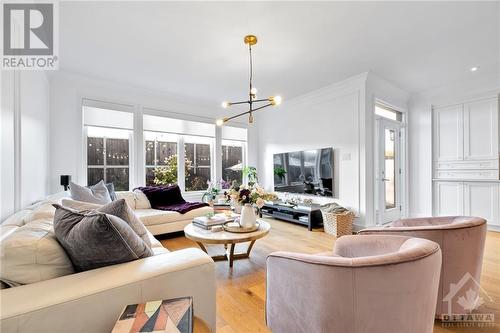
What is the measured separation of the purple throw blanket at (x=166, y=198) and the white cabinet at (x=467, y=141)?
458 centimetres

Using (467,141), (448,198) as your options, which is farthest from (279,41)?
(448,198)

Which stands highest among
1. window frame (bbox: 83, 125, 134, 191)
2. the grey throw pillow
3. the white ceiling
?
the white ceiling

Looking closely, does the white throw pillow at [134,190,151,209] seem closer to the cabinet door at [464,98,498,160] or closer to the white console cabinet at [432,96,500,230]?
the white console cabinet at [432,96,500,230]

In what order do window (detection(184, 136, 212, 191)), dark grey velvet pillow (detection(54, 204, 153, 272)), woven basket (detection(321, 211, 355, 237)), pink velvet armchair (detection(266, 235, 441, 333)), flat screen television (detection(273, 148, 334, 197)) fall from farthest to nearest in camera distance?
window (detection(184, 136, 212, 191)) < flat screen television (detection(273, 148, 334, 197)) < woven basket (detection(321, 211, 355, 237)) < dark grey velvet pillow (detection(54, 204, 153, 272)) < pink velvet armchair (detection(266, 235, 441, 333))

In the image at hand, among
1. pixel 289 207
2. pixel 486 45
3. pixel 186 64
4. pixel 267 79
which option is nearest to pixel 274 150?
pixel 289 207

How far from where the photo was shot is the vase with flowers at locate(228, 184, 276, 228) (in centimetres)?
240

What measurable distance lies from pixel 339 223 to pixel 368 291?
288cm

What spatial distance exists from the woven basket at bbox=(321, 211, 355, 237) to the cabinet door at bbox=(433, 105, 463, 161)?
228 cm

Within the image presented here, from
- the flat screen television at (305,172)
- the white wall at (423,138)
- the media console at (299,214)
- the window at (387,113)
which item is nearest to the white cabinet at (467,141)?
the white wall at (423,138)

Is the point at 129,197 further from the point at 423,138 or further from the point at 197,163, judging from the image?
the point at 423,138

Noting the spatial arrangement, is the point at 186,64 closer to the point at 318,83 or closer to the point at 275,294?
the point at 318,83

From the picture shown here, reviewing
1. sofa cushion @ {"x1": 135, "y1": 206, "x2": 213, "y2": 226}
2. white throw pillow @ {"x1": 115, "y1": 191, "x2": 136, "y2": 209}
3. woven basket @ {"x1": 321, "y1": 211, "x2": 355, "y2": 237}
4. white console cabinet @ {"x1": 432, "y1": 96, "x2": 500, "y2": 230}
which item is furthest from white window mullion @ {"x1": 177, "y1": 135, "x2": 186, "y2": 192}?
white console cabinet @ {"x1": 432, "y1": 96, "x2": 500, "y2": 230}

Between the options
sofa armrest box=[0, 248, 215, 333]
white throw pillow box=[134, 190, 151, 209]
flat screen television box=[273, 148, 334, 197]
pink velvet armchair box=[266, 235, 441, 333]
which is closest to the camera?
sofa armrest box=[0, 248, 215, 333]

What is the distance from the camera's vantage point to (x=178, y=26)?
2.47 meters
